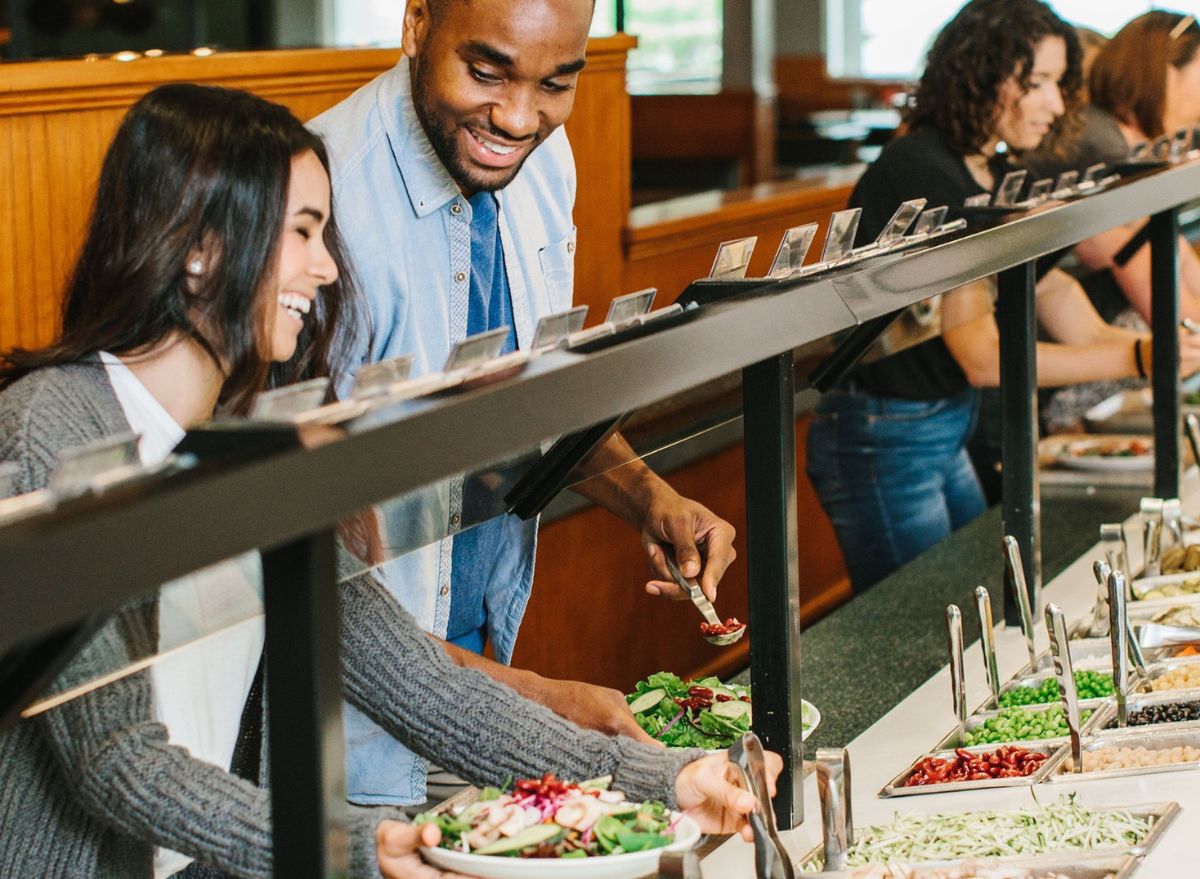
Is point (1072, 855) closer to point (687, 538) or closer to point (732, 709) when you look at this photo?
point (732, 709)

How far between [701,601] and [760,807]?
0.36 metres

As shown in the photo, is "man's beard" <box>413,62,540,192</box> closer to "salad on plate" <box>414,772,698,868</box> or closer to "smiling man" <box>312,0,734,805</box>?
"smiling man" <box>312,0,734,805</box>

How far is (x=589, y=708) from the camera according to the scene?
4.88 feet

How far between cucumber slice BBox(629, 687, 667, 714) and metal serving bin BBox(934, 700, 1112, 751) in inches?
17.8

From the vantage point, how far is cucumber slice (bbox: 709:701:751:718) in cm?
160

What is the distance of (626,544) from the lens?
1679 millimetres

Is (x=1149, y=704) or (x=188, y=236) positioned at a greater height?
(x=188, y=236)

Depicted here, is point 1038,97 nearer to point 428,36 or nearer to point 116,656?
point 428,36

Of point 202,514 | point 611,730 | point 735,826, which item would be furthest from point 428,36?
point 202,514

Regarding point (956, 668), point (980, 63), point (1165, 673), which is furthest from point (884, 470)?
point (956, 668)

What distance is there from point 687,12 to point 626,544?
38.8 feet

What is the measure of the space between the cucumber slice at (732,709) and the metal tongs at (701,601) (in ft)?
0.20

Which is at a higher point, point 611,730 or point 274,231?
point 274,231

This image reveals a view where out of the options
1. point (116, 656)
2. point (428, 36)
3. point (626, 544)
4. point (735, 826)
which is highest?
point (428, 36)
